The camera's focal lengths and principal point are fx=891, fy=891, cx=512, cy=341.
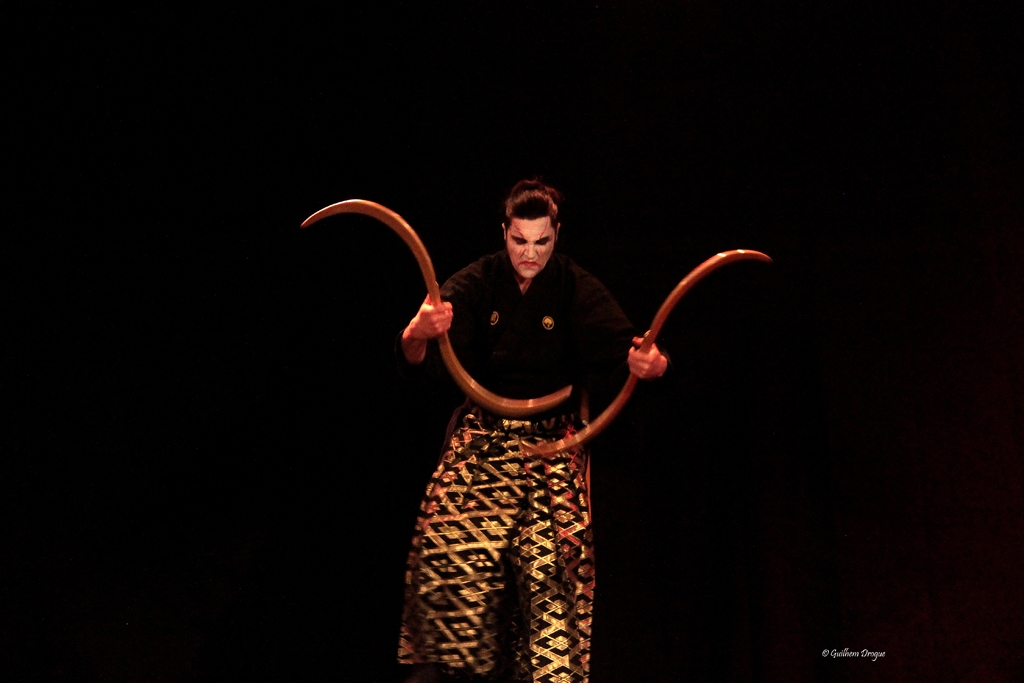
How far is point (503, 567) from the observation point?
229 centimetres

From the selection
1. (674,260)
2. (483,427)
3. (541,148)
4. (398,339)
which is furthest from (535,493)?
(541,148)

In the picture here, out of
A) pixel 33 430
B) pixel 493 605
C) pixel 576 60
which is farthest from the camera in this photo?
pixel 576 60

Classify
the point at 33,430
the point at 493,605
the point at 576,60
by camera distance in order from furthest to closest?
1. the point at 576,60
2. the point at 33,430
3. the point at 493,605

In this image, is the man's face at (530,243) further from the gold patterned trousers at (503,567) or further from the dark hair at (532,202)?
the gold patterned trousers at (503,567)

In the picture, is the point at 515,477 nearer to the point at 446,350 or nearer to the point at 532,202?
the point at 446,350

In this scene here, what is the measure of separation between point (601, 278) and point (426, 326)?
814 mm

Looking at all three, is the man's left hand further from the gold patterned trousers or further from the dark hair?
the dark hair

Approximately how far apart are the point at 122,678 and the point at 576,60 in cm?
237

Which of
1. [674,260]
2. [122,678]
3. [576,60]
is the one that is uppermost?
[576,60]

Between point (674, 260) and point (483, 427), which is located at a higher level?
point (674, 260)

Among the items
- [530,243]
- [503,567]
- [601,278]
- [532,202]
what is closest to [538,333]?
[530,243]

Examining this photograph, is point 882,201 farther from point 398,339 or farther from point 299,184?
point 299,184

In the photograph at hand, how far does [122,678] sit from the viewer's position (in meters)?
2.72

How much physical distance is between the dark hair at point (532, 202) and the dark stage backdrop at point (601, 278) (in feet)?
1.28
